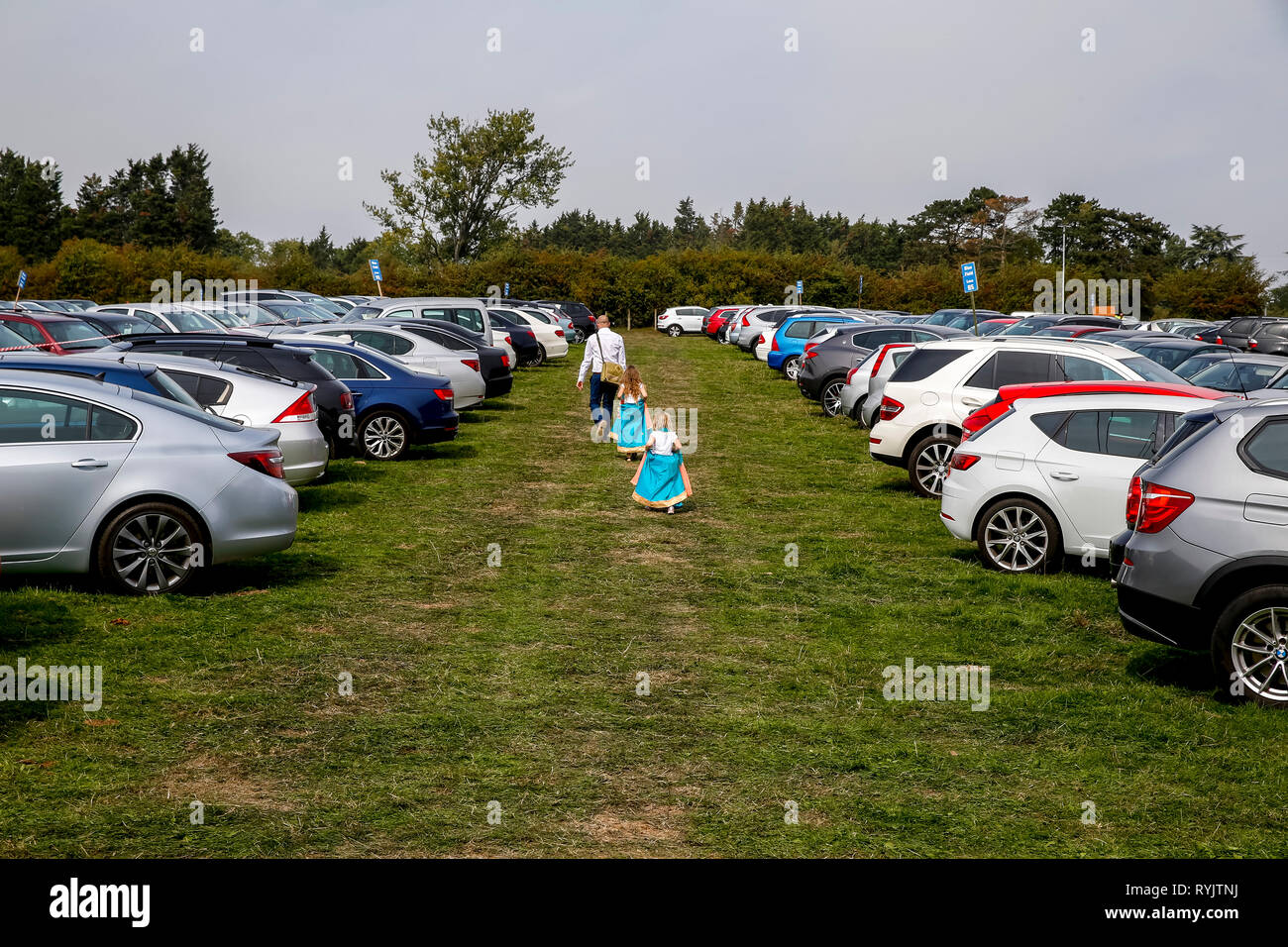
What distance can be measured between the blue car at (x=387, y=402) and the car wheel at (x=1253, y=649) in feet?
42.5

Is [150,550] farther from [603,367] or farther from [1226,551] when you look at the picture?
[603,367]

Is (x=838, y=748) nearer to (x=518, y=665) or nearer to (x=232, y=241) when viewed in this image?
(x=518, y=665)

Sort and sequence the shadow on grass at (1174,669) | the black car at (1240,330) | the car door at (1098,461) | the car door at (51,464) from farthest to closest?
the black car at (1240,330) → the car door at (1098,461) → the car door at (51,464) → the shadow on grass at (1174,669)

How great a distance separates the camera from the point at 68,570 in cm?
945

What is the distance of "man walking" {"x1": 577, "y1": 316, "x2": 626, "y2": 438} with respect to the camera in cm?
2055

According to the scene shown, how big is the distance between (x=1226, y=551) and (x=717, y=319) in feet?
167

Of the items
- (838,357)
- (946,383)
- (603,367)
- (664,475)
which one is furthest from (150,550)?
(838,357)

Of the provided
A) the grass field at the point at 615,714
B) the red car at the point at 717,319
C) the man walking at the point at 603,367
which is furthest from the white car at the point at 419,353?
the red car at the point at 717,319

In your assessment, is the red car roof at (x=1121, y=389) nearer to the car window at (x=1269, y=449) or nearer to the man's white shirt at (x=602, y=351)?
the car window at (x=1269, y=449)

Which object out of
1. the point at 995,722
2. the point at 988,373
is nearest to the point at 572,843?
the point at 995,722

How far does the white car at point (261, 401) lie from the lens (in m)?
13.6

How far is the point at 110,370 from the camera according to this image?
35.9ft

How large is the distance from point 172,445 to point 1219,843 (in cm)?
777

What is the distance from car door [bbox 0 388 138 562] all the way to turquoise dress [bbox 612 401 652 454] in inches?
396
